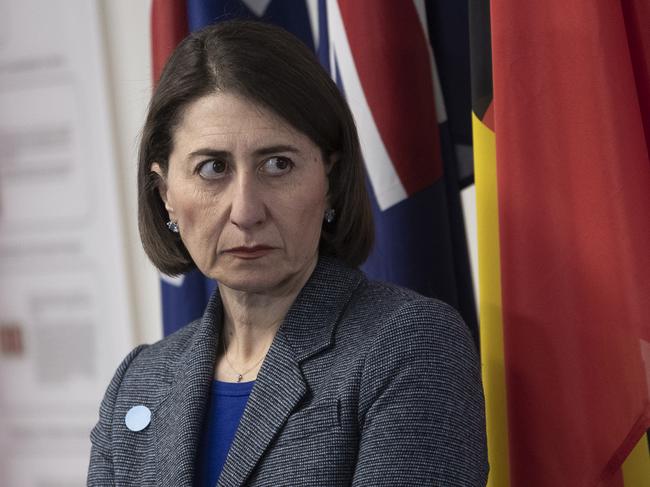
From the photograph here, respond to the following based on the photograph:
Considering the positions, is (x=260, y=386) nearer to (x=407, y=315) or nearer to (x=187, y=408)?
(x=187, y=408)

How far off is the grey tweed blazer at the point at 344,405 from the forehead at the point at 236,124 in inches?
9.2

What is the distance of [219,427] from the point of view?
1.44 m

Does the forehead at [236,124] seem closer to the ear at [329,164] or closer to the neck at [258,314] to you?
the ear at [329,164]

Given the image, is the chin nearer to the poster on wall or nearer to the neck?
the neck

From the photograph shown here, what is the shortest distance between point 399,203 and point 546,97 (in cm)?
41

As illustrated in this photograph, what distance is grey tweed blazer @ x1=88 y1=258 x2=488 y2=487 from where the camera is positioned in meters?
1.22

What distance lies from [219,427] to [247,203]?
0.35m

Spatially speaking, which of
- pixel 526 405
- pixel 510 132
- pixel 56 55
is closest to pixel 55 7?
pixel 56 55

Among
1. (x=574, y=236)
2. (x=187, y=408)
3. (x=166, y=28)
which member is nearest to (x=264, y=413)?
(x=187, y=408)

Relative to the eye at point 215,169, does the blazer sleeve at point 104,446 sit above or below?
below

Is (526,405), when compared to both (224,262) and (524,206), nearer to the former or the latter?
(524,206)

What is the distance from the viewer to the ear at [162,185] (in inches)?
59.0

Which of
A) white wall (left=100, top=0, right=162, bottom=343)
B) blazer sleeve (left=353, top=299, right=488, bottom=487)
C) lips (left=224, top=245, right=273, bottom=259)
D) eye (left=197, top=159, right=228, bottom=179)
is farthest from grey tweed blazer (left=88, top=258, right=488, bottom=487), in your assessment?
white wall (left=100, top=0, right=162, bottom=343)

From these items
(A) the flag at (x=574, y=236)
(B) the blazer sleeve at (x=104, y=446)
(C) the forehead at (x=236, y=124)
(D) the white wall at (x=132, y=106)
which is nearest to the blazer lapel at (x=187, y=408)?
(B) the blazer sleeve at (x=104, y=446)
